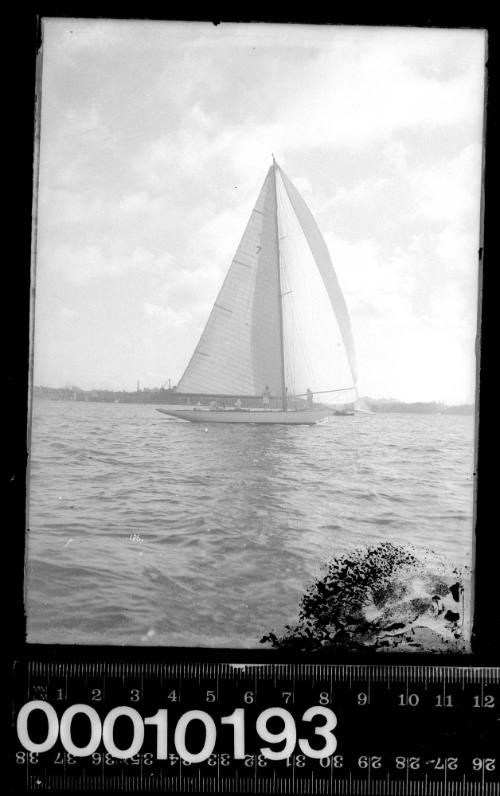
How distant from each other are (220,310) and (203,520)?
43 cm

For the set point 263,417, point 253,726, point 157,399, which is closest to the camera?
point 253,726

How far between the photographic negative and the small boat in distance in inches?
0.5

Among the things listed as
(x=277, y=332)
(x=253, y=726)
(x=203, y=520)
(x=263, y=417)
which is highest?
(x=277, y=332)

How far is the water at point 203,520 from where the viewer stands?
3.37 ft

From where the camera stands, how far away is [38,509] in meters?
1.05

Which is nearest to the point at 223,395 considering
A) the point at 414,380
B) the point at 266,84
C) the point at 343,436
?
the point at 343,436

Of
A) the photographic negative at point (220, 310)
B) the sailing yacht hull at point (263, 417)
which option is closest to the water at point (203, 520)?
the photographic negative at point (220, 310)

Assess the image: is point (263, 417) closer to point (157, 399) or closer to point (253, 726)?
point (157, 399)

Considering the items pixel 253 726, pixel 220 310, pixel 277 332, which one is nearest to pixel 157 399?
pixel 220 310

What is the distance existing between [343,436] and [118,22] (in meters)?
0.93

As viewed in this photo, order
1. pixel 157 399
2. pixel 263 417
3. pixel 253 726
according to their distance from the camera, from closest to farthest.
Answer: pixel 253 726 → pixel 157 399 → pixel 263 417

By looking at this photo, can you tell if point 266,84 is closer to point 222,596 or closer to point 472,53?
point 472,53

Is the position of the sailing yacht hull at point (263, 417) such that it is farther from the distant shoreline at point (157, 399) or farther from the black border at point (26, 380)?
the black border at point (26, 380)

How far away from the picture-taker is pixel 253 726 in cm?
97
